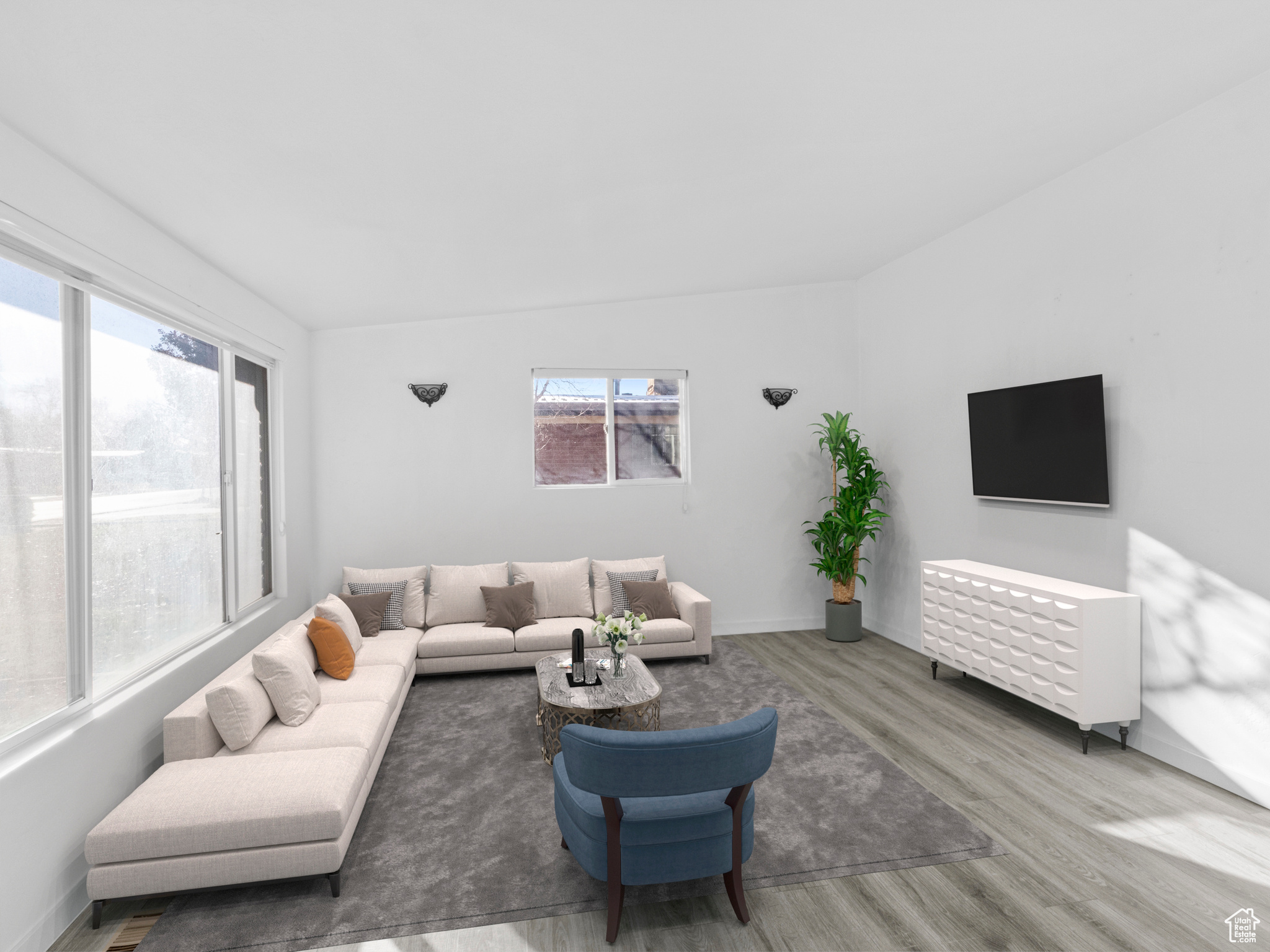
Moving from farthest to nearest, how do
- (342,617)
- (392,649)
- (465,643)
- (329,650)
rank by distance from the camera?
(465,643), (392,649), (342,617), (329,650)

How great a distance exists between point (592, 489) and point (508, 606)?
143 cm

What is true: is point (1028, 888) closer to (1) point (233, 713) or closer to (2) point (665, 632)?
(2) point (665, 632)

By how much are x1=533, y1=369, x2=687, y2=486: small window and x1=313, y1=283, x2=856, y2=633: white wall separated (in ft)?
0.41

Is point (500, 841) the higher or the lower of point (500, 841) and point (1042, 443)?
the lower

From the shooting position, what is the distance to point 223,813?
247 centimetres

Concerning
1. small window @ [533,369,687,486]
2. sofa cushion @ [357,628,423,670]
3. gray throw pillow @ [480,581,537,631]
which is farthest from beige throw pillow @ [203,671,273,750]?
small window @ [533,369,687,486]

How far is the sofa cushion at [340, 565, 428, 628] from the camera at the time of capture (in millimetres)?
5488

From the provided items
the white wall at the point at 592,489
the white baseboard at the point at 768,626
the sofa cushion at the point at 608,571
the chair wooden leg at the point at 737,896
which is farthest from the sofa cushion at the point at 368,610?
the chair wooden leg at the point at 737,896

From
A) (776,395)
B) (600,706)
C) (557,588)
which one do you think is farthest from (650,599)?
(776,395)

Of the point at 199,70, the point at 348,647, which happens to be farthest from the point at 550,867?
the point at 199,70

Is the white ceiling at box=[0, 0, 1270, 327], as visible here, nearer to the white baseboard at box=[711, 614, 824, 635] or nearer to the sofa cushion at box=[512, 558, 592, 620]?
the sofa cushion at box=[512, 558, 592, 620]

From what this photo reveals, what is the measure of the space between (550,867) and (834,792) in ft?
4.68

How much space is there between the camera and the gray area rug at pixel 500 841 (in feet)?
8.00

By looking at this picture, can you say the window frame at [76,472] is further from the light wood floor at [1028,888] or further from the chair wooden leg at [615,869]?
the chair wooden leg at [615,869]
